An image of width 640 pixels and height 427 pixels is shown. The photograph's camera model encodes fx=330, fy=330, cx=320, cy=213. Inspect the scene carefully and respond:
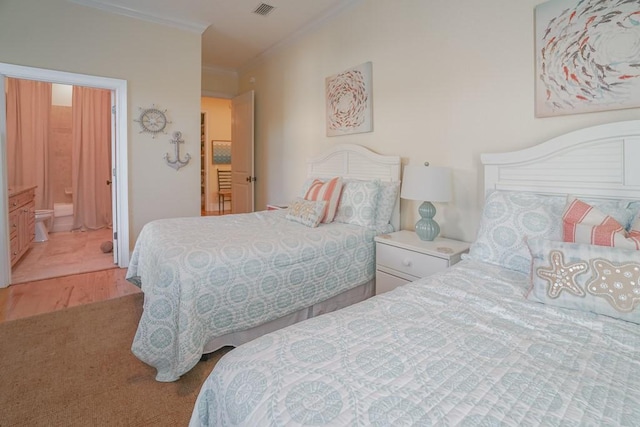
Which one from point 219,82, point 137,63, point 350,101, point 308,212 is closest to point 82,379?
point 308,212

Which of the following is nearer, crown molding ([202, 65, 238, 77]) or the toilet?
the toilet

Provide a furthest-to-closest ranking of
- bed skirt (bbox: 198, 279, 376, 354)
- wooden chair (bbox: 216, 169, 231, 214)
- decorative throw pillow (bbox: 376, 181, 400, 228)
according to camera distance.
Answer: wooden chair (bbox: 216, 169, 231, 214)
decorative throw pillow (bbox: 376, 181, 400, 228)
bed skirt (bbox: 198, 279, 376, 354)

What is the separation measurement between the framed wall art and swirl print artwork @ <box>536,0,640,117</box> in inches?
265

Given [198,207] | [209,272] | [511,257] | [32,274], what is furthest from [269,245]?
[32,274]

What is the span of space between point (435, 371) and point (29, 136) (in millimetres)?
6586

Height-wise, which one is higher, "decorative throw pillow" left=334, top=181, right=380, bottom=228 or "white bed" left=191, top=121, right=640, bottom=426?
"decorative throw pillow" left=334, top=181, right=380, bottom=228

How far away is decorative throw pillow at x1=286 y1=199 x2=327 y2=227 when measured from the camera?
262cm

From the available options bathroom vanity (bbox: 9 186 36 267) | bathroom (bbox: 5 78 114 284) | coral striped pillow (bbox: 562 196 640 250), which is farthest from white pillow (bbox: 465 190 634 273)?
bathroom (bbox: 5 78 114 284)

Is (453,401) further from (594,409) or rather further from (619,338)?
(619,338)

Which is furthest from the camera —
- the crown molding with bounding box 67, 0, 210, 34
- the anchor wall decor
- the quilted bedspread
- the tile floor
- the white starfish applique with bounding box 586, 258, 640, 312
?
the anchor wall decor

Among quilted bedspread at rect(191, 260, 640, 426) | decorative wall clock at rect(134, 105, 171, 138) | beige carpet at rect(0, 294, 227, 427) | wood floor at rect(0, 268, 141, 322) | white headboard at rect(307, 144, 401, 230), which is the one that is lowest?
beige carpet at rect(0, 294, 227, 427)

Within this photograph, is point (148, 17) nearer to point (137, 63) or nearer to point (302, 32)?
point (137, 63)

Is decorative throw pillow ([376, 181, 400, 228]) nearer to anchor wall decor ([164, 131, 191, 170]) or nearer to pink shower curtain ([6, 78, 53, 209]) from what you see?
anchor wall decor ([164, 131, 191, 170])

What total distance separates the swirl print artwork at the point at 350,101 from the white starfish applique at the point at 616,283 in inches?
88.5
